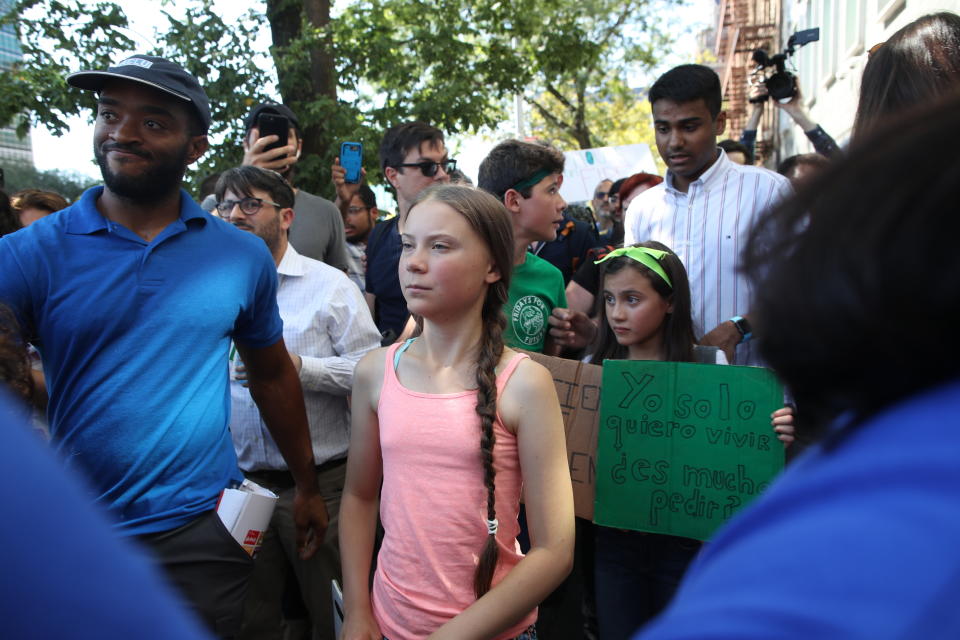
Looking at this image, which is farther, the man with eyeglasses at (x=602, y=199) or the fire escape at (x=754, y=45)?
the fire escape at (x=754, y=45)

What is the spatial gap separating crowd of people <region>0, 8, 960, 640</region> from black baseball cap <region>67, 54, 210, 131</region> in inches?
0.5

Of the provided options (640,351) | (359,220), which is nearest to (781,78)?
(640,351)

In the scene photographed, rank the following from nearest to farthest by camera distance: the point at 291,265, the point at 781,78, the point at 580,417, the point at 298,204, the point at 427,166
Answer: the point at 580,417, the point at 291,265, the point at 427,166, the point at 781,78, the point at 298,204

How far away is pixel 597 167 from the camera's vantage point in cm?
1114

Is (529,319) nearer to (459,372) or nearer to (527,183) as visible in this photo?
(527,183)

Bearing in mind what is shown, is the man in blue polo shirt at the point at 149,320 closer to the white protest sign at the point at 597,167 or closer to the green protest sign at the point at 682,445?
the green protest sign at the point at 682,445

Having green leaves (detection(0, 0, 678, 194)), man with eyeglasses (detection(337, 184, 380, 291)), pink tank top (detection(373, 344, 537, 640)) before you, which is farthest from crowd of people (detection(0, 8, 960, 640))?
green leaves (detection(0, 0, 678, 194))

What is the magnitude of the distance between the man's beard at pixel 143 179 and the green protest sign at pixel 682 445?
159 cm

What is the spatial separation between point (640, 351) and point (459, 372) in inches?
48.7

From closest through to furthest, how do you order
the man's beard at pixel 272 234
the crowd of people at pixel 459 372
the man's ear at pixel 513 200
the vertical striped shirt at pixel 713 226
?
the crowd of people at pixel 459 372
the vertical striped shirt at pixel 713 226
the man's ear at pixel 513 200
the man's beard at pixel 272 234

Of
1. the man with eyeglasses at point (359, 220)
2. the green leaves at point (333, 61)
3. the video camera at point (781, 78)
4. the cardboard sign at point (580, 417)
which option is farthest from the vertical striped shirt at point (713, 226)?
the green leaves at point (333, 61)

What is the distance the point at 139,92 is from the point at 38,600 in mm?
2293

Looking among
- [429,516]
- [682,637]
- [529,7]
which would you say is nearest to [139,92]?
[429,516]

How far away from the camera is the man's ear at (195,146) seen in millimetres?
2748
